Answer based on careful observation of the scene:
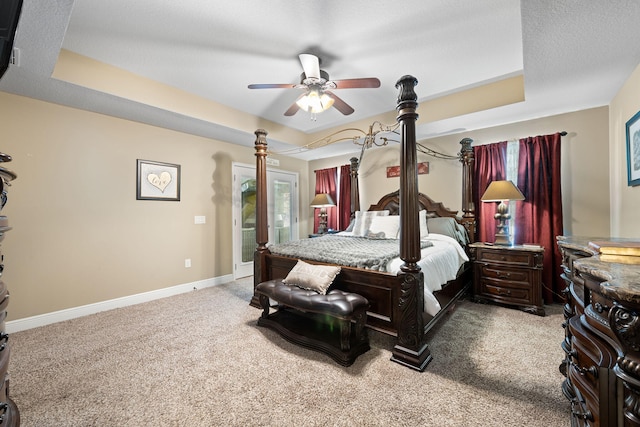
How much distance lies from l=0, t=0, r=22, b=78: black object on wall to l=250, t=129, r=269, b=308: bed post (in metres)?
2.21

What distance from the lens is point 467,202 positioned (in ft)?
11.7

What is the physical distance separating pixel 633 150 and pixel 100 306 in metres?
5.74

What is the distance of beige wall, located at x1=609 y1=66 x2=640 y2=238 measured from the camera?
2246 millimetres

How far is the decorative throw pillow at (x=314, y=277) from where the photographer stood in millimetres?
2266

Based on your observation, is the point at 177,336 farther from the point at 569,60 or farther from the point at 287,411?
the point at 569,60

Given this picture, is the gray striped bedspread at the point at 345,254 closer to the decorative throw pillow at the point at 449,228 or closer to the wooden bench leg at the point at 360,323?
the wooden bench leg at the point at 360,323

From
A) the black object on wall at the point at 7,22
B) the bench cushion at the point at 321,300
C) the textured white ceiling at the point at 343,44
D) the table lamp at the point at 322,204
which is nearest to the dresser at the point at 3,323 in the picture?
the black object on wall at the point at 7,22

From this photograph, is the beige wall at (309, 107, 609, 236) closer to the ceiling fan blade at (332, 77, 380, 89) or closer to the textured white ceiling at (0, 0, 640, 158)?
the textured white ceiling at (0, 0, 640, 158)

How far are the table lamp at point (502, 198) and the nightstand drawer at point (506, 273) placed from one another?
0.33 meters

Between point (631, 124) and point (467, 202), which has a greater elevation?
point (631, 124)

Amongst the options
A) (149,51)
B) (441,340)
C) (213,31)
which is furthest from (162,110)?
(441,340)

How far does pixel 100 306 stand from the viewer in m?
3.09

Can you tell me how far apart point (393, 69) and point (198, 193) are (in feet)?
10.6

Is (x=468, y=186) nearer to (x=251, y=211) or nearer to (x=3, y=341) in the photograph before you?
(x=251, y=211)
